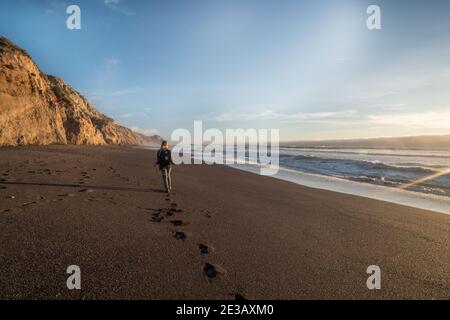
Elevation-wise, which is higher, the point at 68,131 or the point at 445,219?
the point at 68,131

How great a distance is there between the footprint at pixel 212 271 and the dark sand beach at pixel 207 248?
3 centimetres

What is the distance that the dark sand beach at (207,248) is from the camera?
11.0ft

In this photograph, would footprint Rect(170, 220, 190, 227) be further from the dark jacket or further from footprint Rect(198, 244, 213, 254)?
the dark jacket

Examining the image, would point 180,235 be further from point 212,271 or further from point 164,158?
point 164,158

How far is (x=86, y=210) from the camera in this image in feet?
20.7

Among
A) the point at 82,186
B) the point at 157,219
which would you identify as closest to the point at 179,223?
the point at 157,219

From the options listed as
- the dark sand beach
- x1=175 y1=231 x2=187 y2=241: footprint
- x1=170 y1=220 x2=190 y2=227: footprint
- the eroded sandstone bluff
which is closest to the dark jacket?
the dark sand beach

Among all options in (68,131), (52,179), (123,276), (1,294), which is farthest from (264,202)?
Answer: (68,131)

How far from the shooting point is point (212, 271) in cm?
379

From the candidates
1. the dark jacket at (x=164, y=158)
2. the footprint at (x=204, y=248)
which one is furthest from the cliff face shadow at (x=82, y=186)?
the footprint at (x=204, y=248)

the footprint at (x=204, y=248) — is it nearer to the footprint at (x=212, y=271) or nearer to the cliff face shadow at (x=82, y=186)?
A: the footprint at (x=212, y=271)
